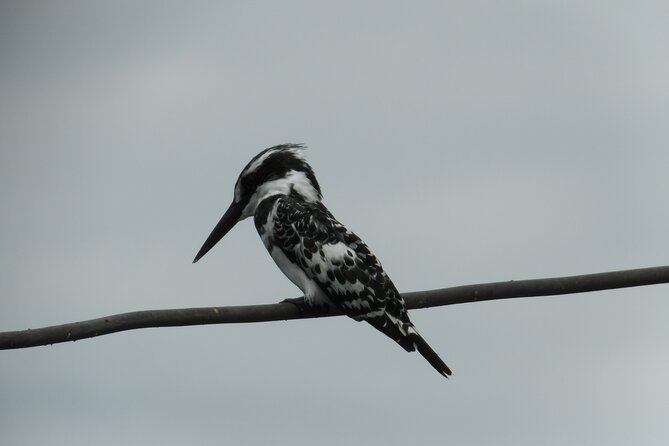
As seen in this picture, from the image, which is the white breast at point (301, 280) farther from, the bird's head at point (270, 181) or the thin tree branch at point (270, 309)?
the thin tree branch at point (270, 309)

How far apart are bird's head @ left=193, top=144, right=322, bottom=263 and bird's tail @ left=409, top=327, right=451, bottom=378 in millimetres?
2629

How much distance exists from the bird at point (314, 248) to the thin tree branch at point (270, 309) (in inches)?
84.5

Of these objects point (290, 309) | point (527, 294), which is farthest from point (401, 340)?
point (527, 294)

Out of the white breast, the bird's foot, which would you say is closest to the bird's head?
the white breast

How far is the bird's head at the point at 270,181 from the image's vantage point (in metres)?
12.0

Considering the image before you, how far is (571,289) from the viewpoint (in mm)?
7332

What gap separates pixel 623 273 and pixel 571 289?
1.16 ft

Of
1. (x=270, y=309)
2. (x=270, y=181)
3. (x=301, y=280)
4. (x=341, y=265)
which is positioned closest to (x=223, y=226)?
(x=270, y=181)

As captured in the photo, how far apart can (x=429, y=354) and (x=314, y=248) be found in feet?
5.50

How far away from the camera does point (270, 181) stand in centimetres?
1213

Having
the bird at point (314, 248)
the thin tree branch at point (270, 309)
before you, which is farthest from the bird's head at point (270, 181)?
the thin tree branch at point (270, 309)

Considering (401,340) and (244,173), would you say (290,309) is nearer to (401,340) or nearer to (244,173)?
(401,340)

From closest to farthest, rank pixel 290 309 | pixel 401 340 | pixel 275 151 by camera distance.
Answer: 1. pixel 290 309
2. pixel 401 340
3. pixel 275 151

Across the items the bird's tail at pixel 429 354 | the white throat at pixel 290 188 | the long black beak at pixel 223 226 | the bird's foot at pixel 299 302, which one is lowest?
the bird's tail at pixel 429 354
